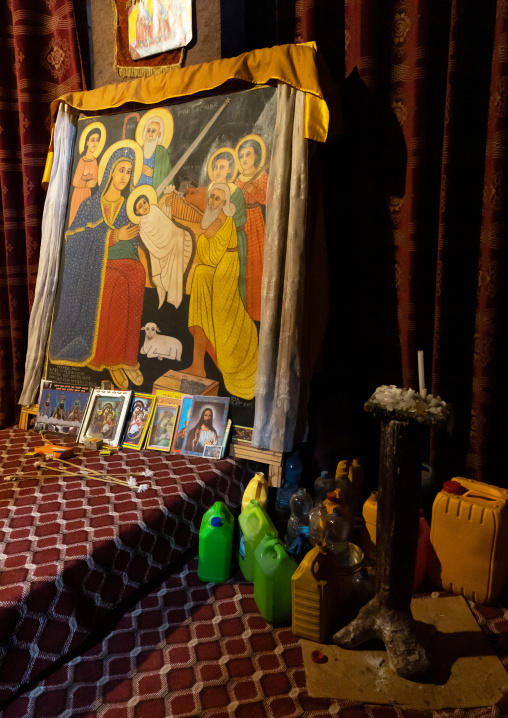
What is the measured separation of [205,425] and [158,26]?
1930 millimetres

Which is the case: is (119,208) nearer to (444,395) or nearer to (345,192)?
(345,192)

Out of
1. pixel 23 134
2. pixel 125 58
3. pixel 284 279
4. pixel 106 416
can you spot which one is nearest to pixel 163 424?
pixel 106 416

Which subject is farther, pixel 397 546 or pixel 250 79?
pixel 250 79

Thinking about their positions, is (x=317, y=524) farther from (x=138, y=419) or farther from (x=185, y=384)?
(x=138, y=419)

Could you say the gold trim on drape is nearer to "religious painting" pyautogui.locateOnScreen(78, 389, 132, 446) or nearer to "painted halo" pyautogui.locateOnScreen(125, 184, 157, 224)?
"painted halo" pyautogui.locateOnScreen(125, 184, 157, 224)

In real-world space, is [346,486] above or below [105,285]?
below

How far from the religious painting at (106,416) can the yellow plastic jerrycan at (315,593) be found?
1300mm

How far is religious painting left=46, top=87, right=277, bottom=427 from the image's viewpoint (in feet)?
8.41

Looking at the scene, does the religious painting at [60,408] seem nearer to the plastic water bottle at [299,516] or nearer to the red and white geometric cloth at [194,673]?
the red and white geometric cloth at [194,673]

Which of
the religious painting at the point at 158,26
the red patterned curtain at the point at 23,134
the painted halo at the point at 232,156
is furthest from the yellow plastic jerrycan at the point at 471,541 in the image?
the red patterned curtain at the point at 23,134

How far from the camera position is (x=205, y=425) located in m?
2.62

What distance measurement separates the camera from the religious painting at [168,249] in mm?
2562

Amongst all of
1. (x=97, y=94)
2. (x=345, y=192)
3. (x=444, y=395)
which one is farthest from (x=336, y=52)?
(x=444, y=395)

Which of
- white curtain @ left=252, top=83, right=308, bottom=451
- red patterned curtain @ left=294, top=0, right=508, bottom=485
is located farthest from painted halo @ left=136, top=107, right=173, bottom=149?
red patterned curtain @ left=294, top=0, right=508, bottom=485
